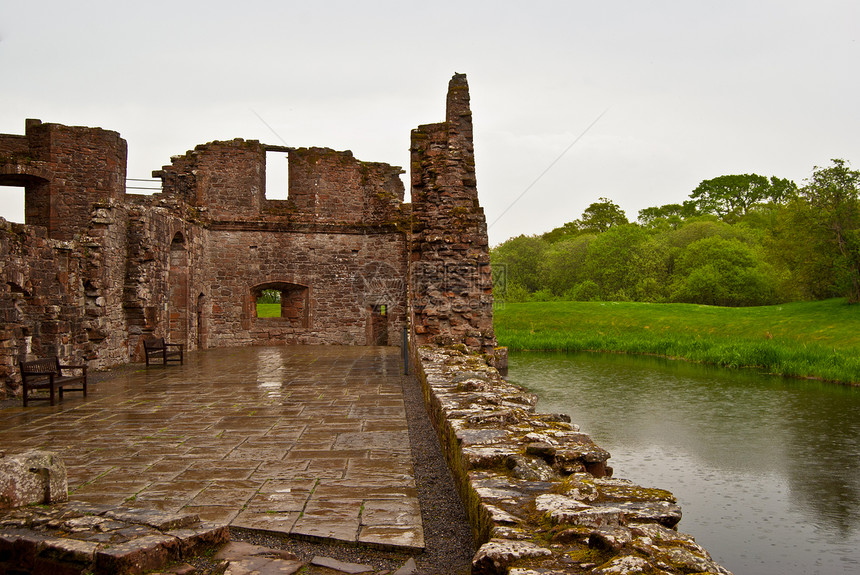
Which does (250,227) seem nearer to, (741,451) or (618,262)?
(741,451)

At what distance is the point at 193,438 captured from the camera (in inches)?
250

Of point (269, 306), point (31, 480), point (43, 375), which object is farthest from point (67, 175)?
point (269, 306)

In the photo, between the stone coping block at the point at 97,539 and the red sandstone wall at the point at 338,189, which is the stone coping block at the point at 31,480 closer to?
the stone coping block at the point at 97,539

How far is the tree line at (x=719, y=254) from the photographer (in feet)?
89.4

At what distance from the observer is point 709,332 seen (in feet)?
86.8

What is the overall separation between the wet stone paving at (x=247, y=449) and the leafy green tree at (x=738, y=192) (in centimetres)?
5476

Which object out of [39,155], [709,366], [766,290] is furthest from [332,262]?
[766,290]

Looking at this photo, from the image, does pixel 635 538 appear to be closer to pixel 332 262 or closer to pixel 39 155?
pixel 332 262

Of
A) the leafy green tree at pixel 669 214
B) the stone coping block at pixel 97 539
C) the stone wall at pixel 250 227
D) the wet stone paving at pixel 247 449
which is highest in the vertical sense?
the leafy green tree at pixel 669 214

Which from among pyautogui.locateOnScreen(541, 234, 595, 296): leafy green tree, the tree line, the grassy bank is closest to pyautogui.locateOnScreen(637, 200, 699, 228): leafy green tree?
the tree line

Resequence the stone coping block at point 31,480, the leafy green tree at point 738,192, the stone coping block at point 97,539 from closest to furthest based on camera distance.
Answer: the stone coping block at point 97,539 → the stone coping block at point 31,480 → the leafy green tree at point 738,192

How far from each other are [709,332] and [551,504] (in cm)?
2547

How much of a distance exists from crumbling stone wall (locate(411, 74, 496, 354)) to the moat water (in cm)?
272

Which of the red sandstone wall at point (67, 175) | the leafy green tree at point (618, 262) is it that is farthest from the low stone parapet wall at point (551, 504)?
the leafy green tree at point (618, 262)
